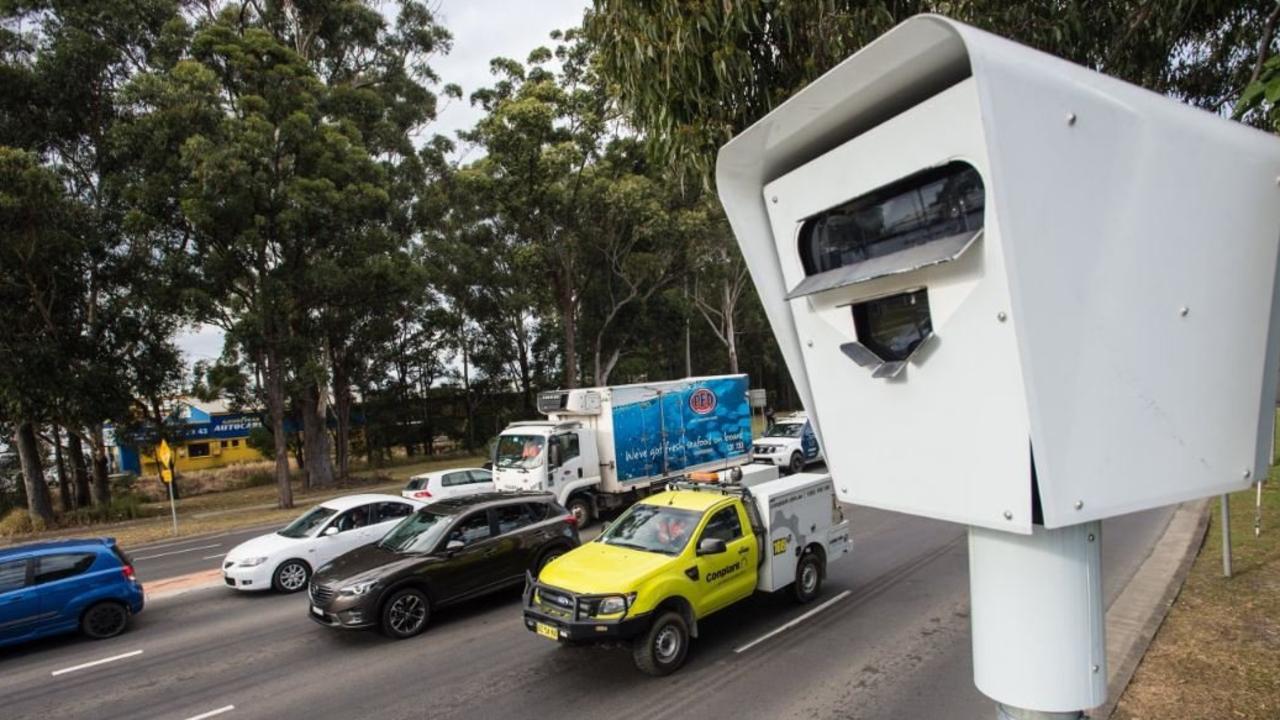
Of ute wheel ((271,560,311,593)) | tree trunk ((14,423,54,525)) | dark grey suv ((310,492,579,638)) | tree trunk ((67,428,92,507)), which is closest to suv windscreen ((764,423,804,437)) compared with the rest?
dark grey suv ((310,492,579,638))

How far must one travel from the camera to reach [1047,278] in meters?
1.48

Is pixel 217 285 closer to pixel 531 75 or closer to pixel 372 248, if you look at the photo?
pixel 372 248

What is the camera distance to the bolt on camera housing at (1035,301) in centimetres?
149

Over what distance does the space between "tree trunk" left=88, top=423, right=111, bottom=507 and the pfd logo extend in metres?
20.8

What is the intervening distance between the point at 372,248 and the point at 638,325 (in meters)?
15.1

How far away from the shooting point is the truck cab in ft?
50.2

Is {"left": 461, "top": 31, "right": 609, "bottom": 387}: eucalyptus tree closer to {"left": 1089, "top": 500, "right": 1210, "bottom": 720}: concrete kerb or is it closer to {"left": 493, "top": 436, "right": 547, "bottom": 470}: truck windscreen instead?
{"left": 493, "top": 436, "right": 547, "bottom": 470}: truck windscreen

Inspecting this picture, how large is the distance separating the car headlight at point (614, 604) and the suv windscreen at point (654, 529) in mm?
917

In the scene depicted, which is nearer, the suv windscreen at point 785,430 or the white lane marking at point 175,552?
the white lane marking at point 175,552

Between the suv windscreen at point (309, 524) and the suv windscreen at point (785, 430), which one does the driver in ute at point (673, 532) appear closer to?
the suv windscreen at point (309, 524)

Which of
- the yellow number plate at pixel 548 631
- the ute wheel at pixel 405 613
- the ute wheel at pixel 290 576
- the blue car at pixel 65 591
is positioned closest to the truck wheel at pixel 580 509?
the ute wheel at pixel 290 576

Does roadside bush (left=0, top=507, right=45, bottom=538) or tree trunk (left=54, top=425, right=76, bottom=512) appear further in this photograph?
tree trunk (left=54, top=425, right=76, bottom=512)

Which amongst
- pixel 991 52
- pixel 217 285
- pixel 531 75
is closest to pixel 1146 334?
pixel 991 52

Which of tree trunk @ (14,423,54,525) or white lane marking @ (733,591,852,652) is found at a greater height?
tree trunk @ (14,423,54,525)
